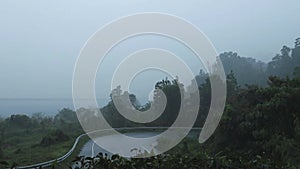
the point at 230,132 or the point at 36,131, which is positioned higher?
the point at 36,131

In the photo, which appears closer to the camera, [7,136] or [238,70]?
[7,136]

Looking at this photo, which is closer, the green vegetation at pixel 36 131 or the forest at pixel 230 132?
the forest at pixel 230 132

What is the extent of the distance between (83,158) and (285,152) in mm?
5337

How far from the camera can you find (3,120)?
18969 mm

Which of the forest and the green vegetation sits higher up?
the green vegetation

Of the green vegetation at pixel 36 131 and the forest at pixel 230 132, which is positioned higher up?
the green vegetation at pixel 36 131

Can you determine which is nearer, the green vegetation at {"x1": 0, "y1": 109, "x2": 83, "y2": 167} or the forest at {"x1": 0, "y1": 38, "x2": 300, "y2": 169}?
the forest at {"x1": 0, "y1": 38, "x2": 300, "y2": 169}

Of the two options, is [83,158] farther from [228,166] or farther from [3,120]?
[3,120]

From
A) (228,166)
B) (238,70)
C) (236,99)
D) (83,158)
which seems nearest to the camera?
(83,158)

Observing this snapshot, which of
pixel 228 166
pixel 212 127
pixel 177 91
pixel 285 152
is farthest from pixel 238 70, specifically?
pixel 228 166

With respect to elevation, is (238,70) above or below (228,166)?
above

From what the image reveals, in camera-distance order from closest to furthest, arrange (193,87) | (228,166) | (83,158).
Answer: (83,158) → (228,166) → (193,87)

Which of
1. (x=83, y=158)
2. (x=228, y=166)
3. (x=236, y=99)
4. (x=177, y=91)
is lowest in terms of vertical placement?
(x=228, y=166)

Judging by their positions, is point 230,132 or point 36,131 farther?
point 36,131
